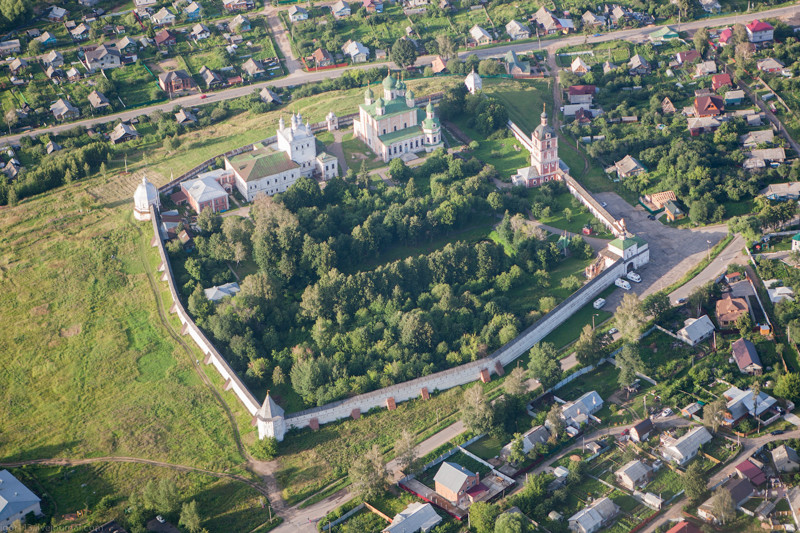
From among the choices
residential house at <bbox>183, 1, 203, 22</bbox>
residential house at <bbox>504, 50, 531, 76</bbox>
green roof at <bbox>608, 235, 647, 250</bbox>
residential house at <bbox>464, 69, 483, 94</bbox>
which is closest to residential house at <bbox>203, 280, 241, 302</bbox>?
green roof at <bbox>608, 235, 647, 250</bbox>

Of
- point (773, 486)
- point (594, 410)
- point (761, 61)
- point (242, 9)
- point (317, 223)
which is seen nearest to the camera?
point (773, 486)

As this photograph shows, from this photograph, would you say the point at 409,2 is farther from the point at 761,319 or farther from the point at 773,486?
the point at 773,486

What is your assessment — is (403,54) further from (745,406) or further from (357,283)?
(745,406)

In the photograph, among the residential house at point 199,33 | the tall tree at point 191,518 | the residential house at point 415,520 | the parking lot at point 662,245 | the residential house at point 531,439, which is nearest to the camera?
the residential house at point 415,520

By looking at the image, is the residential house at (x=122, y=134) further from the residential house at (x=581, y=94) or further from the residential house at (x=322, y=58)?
the residential house at (x=581, y=94)

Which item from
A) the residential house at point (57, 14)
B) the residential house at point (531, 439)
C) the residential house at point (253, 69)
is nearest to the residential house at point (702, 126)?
the residential house at point (531, 439)

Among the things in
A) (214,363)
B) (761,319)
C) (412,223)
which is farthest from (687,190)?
(214,363)
